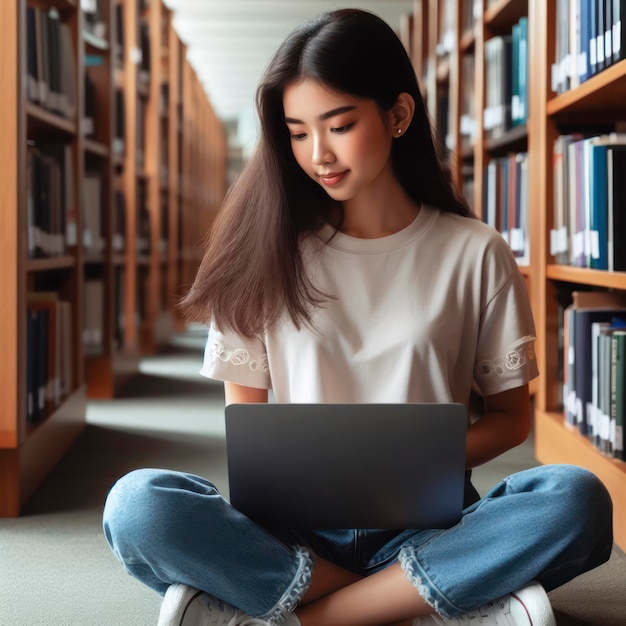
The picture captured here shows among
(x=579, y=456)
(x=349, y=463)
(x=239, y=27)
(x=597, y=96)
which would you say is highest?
(x=239, y=27)

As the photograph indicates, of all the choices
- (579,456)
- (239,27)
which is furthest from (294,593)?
(239,27)

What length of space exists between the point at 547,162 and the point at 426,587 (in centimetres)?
153

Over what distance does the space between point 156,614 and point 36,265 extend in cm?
115

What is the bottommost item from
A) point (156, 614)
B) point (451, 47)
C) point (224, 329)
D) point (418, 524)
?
point (156, 614)

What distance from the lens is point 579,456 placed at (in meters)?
2.15

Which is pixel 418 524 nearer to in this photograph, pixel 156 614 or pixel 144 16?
pixel 156 614

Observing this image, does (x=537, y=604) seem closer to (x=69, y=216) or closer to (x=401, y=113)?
(x=401, y=113)

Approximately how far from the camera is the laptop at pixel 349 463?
Answer: 3.77 feet

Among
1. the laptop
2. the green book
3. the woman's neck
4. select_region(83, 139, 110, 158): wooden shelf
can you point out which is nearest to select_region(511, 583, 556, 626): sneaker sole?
the laptop

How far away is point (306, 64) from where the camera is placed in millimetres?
1261

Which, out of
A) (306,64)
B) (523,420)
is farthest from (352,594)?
(306,64)

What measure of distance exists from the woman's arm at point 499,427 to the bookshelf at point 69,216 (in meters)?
0.88

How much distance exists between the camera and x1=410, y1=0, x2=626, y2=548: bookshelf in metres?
2.04

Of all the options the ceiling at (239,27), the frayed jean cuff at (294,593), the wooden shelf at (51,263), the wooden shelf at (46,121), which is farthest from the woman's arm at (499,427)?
the ceiling at (239,27)
